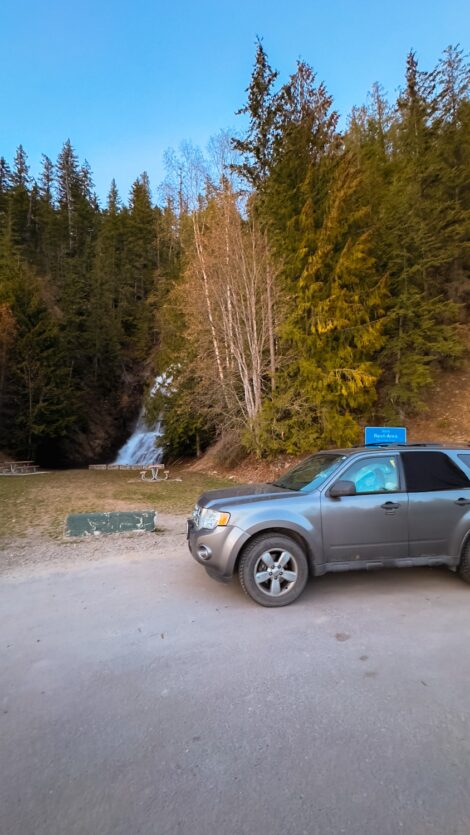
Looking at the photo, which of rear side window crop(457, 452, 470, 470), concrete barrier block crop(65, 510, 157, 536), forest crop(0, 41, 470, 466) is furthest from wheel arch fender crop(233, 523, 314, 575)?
forest crop(0, 41, 470, 466)

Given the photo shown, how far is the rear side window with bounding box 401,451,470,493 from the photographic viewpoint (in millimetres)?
4988

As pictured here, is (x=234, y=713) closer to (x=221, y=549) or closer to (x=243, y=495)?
(x=221, y=549)

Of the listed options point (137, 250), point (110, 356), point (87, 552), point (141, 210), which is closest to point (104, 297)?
point (110, 356)

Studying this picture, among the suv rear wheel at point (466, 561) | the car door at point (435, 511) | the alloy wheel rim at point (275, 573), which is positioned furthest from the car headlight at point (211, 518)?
the suv rear wheel at point (466, 561)

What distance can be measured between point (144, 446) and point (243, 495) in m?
24.8

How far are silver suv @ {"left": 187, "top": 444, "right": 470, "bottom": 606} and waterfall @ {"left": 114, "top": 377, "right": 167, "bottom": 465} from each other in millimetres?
21028

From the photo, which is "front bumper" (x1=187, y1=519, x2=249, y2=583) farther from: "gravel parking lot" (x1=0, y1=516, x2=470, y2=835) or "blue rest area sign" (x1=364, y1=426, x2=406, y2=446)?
"blue rest area sign" (x1=364, y1=426, x2=406, y2=446)

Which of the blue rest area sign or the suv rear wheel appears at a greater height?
the blue rest area sign

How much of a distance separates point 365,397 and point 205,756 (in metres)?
14.6

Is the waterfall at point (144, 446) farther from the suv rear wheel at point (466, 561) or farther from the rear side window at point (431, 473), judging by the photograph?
the suv rear wheel at point (466, 561)

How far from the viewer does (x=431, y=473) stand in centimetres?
509

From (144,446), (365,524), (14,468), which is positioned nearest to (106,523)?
(365,524)

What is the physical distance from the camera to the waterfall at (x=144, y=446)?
26.8 m

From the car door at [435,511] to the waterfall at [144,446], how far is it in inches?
839
